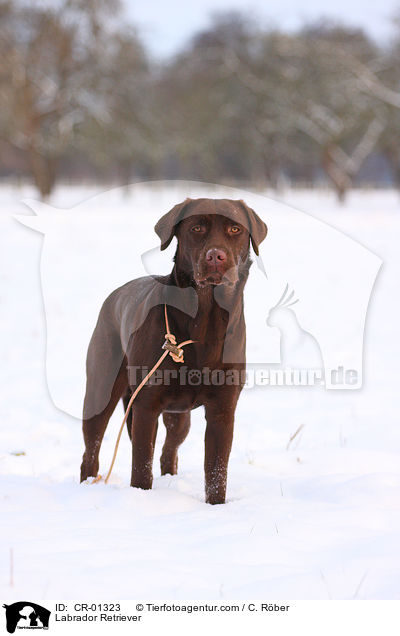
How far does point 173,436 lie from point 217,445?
631mm

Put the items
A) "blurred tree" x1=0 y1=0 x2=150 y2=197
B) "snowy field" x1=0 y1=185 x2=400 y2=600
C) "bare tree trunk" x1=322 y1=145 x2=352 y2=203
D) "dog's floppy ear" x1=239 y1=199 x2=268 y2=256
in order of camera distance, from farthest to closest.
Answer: "bare tree trunk" x1=322 y1=145 x2=352 y2=203 < "blurred tree" x1=0 y1=0 x2=150 y2=197 < "dog's floppy ear" x1=239 y1=199 x2=268 y2=256 < "snowy field" x1=0 y1=185 x2=400 y2=600

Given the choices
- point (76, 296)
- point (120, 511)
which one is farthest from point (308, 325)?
point (76, 296)

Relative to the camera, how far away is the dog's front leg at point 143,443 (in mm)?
3342

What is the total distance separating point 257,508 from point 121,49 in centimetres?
2614

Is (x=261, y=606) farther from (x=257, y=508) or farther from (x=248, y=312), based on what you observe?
(x=248, y=312)

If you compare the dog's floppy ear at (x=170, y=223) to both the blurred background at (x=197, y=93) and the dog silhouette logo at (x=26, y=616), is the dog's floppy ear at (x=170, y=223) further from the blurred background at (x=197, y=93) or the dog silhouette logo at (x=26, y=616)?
the blurred background at (x=197, y=93)

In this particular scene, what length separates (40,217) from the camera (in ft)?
12.0

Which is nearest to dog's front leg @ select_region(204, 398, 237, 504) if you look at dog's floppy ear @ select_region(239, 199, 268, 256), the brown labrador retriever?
the brown labrador retriever

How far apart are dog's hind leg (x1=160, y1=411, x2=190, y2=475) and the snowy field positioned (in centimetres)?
13

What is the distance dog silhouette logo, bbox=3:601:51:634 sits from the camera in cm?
242

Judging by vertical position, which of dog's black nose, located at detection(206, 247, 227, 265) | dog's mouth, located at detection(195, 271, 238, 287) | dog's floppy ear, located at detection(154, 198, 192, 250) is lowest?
dog's mouth, located at detection(195, 271, 238, 287)

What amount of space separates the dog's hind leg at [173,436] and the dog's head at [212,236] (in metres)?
1.08
